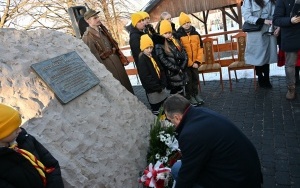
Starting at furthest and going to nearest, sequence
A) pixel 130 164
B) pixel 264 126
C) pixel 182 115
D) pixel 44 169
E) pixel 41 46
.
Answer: pixel 264 126, pixel 41 46, pixel 130 164, pixel 182 115, pixel 44 169

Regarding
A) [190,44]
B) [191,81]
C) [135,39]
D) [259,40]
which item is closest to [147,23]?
[135,39]

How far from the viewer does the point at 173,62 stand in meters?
4.99

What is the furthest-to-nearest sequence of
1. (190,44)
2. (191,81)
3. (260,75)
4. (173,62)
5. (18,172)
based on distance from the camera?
(260,75) < (191,81) < (190,44) < (173,62) < (18,172)

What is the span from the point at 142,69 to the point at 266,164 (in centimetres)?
228

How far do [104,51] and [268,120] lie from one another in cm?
284

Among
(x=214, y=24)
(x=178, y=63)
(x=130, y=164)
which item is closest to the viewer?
(x=130, y=164)

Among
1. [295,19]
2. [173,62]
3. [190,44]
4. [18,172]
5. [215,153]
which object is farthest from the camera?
[190,44]

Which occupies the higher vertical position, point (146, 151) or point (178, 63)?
point (178, 63)

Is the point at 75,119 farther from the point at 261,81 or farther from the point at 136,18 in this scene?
the point at 261,81

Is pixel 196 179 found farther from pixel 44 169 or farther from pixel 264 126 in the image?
pixel 264 126

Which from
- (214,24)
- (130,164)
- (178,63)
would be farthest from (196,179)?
(214,24)

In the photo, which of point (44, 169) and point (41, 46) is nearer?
point (44, 169)

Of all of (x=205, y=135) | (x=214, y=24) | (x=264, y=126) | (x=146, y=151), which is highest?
(x=205, y=135)

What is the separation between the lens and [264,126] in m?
4.43
